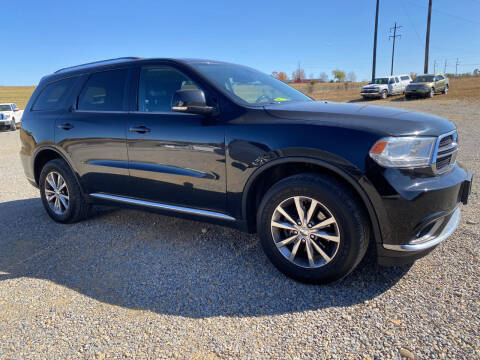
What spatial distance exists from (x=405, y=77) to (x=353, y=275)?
35.5 metres

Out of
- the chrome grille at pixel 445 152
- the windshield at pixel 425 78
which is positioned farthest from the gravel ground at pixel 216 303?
the windshield at pixel 425 78

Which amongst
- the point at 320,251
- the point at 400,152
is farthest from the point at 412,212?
the point at 320,251

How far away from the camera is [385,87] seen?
3127 centimetres

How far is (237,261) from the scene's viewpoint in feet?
11.1

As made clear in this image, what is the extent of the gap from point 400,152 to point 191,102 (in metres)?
1.66

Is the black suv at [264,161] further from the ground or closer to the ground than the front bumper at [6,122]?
further from the ground

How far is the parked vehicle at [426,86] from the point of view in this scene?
28.0 metres

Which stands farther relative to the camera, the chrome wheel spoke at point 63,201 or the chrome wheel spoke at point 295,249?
the chrome wheel spoke at point 63,201

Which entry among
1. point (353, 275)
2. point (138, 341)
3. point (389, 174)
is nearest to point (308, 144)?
point (389, 174)

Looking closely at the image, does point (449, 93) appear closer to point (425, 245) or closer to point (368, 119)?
point (368, 119)

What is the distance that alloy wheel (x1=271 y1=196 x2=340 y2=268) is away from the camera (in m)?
2.74

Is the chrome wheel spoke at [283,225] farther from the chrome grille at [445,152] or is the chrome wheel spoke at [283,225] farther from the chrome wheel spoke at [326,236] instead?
the chrome grille at [445,152]

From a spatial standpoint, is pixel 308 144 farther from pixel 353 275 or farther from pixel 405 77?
pixel 405 77

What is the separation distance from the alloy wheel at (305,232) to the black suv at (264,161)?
0.03 feet
